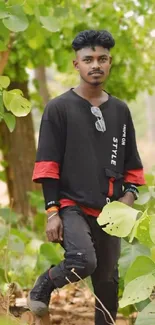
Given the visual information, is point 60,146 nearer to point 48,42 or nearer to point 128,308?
point 128,308

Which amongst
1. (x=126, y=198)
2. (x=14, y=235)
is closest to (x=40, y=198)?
(x=14, y=235)

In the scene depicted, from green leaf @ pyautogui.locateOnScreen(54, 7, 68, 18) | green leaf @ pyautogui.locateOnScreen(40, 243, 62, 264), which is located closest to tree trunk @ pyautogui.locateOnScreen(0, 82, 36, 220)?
green leaf @ pyautogui.locateOnScreen(40, 243, 62, 264)

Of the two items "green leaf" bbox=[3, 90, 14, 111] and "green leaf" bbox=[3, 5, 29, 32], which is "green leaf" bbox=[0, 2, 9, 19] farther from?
"green leaf" bbox=[3, 90, 14, 111]

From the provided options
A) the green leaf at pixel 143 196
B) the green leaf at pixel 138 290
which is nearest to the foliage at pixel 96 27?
the green leaf at pixel 143 196

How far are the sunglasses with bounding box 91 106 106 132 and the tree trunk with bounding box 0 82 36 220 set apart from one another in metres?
4.70

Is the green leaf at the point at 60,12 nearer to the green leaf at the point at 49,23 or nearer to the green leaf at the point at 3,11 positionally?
the green leaf at the point at 49,23

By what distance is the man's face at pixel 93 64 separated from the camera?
3.91 metres

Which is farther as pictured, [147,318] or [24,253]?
[24,253]

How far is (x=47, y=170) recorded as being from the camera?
384 cm

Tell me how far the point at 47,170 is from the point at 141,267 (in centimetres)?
91

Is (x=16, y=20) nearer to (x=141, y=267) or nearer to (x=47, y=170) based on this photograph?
(x=47, y=170)

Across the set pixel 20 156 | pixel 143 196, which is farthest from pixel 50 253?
pixel 20 156

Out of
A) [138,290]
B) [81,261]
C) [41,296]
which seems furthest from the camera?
[41,296]

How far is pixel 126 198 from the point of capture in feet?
13.4
